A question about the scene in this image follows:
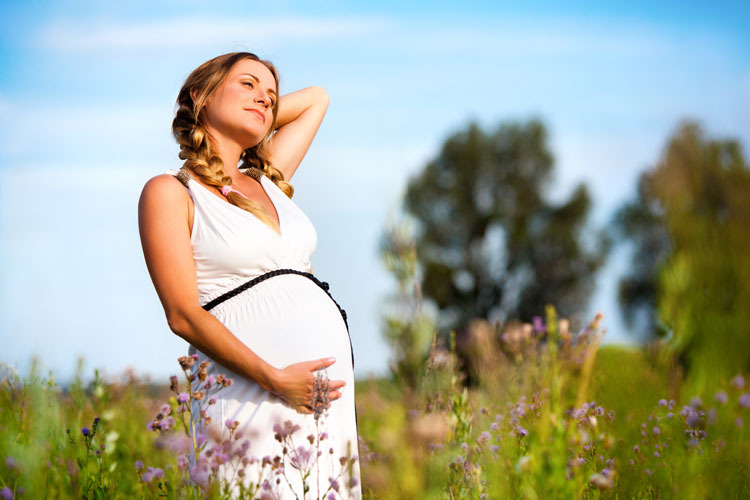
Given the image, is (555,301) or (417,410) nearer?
(417,410)

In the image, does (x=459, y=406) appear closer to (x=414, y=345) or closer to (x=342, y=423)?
(x=342, y=423)

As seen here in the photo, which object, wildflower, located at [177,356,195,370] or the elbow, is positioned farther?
the elbow

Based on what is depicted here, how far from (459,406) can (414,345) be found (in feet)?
5.35

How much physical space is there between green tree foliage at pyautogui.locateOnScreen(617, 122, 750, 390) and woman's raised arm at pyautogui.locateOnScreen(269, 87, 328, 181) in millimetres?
3036

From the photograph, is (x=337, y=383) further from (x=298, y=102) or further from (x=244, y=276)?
(x=298, y=102)

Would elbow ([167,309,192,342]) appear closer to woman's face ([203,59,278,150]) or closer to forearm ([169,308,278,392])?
forearm ([169,308,278,392])

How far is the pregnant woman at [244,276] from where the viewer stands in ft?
8.26

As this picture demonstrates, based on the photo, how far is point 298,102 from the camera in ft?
13.1

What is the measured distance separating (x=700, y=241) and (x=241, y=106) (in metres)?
2.63

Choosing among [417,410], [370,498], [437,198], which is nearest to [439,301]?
[437,198]

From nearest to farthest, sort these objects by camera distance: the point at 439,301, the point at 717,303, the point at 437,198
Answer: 1. the point at 717,303
2. the point at 439,301
3. the point at 437,198

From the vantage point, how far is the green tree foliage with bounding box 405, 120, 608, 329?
25.4m

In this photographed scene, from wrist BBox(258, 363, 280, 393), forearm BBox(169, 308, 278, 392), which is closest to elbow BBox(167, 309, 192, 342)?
forearm BBox(169, 308, 278, 392)

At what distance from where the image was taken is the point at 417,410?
3.39 feet
